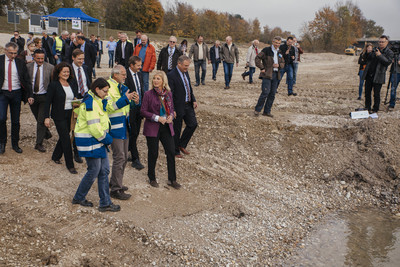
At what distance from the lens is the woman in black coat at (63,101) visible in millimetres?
6195

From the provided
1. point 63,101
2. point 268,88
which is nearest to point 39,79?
point 63,101

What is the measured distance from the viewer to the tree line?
4141 centimetres

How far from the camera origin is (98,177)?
16.9ft

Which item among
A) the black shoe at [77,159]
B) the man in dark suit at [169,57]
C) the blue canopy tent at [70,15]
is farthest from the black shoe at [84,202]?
the blue canopy tent at [70,15]

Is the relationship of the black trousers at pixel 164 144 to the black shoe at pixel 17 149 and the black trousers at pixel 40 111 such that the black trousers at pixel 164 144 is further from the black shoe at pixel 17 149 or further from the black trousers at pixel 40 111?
the black shoe at pixel 17 149

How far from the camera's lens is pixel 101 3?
4534 centimetres

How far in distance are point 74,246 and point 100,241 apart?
0.33 metres

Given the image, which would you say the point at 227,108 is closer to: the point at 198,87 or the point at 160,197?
the point at 198,87

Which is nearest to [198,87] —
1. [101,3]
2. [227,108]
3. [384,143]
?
[227,108]

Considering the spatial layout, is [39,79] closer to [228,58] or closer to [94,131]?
[94,131]

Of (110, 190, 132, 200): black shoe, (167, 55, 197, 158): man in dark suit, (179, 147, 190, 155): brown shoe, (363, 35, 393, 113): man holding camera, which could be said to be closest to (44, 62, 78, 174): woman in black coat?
(110, 190, 132, 200): black shoe

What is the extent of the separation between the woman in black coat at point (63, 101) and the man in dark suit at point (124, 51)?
206 inches

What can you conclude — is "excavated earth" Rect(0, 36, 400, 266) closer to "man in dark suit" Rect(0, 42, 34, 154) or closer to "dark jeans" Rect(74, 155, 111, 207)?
"dark jeans" Rect(74, 155, 111, 207)

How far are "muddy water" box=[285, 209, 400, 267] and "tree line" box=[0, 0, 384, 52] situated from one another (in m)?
35.9
